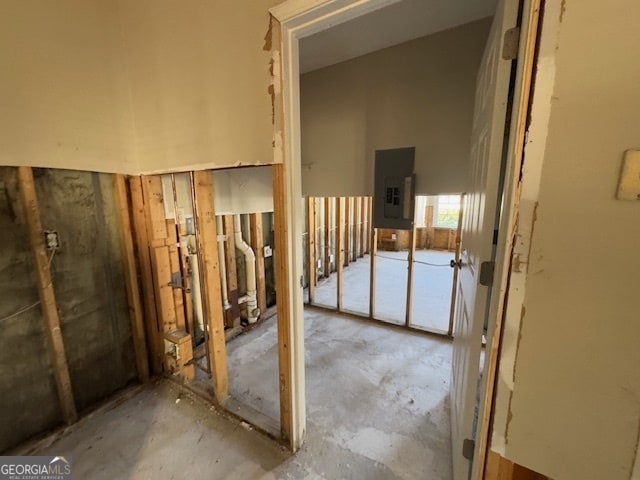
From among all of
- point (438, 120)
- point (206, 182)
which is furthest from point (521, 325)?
point (438, 120)

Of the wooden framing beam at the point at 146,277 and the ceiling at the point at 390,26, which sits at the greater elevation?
the ceiling at the point at 390,26

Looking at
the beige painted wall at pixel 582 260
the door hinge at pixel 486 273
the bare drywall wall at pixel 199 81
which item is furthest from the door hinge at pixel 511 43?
the bare drywall wall at pixel 199 81

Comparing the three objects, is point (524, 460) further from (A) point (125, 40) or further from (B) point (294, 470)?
(A) point (125, 40)

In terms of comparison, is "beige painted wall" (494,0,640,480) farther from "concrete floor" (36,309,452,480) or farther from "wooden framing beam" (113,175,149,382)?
"wooden framing beam" (113,175,149,382)

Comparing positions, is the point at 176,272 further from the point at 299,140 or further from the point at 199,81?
the point at 299,140

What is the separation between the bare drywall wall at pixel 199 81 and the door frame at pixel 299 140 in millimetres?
81

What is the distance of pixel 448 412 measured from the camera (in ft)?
6.29

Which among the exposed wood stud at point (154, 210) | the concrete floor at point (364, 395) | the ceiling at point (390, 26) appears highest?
the ceiling at point (390, 26)

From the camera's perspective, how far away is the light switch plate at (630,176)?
59cm

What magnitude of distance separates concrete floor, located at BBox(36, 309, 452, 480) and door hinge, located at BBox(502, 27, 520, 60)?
2006mm

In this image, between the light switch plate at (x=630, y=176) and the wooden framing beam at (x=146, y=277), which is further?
the wooden framing beam at (x=146, y=277)

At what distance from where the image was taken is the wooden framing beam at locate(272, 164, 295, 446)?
139cm

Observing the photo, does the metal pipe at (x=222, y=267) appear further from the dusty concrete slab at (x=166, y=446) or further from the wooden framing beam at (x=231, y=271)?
the dusty concrete slab at (x=166, y=446)

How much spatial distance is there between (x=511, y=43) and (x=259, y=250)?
274 centimetres
